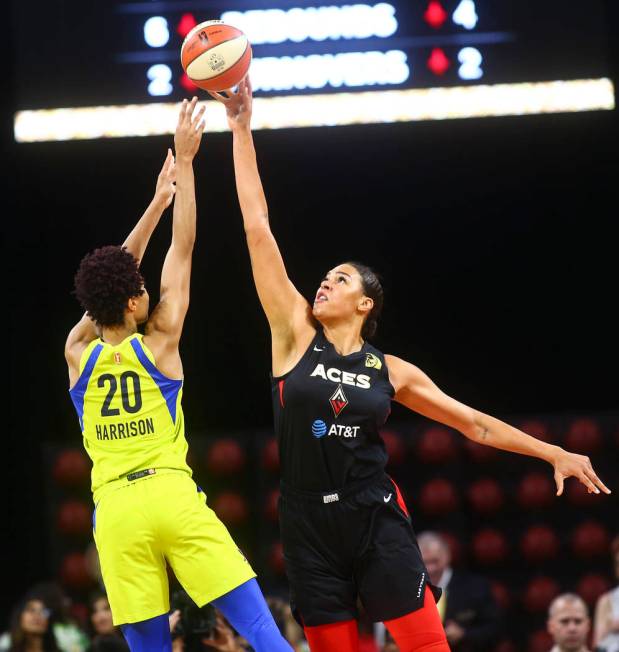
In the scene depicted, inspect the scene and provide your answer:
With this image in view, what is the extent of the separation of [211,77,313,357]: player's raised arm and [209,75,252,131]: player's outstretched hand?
0.10 meters

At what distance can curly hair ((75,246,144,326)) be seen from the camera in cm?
441

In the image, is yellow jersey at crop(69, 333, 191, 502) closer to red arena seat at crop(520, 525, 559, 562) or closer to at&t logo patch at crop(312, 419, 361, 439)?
at&t logo patch at crop(312, 419, 361, 439)

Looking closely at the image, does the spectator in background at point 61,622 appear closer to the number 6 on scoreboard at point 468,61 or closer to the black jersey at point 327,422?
the black jersey at point 327,422

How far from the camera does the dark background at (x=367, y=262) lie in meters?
8.14

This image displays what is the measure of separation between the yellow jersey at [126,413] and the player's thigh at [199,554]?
0.17m

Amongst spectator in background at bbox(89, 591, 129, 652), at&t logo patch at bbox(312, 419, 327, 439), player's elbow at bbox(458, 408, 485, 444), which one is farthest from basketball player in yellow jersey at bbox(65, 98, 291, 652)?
spectator in background at bbox(89, 591, 129, 652)

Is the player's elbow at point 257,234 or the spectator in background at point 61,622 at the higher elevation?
the player's elbow at point 257,234

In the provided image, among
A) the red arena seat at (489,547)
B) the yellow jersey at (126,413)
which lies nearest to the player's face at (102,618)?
the red arena seat at (489,547)

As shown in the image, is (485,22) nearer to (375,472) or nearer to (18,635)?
(375,472)

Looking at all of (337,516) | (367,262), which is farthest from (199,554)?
(367,262)

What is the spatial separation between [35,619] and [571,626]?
3241mm

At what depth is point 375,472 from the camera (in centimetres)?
446

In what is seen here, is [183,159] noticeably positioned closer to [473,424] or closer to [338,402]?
[338,402]

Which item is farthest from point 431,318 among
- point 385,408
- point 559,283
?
point 385,408
